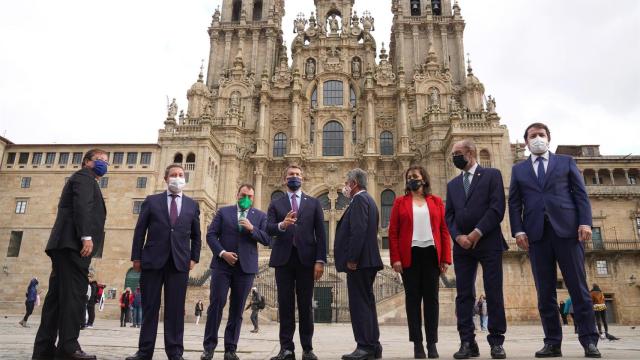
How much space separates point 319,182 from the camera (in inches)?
1409

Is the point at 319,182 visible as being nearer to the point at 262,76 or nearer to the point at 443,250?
the point at 262,76

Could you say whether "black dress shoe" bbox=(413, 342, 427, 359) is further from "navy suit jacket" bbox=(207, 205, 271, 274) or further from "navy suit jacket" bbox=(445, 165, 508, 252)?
"navy suit jacket" bbox=(207, 205, 271, 274)

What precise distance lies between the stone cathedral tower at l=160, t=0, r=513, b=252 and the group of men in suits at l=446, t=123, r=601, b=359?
83.2 feet

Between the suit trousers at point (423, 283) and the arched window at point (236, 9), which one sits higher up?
the arched window at point (236, 9)

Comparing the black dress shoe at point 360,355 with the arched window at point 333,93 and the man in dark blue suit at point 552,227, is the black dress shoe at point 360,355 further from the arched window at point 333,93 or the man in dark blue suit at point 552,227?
the arched window at point 333,93

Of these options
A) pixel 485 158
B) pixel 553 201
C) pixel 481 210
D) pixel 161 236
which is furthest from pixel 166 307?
Result: pixel 485 158

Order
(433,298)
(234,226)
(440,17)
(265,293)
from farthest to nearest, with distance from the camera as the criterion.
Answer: (440,17), (265,293), (234,226), (433,298)

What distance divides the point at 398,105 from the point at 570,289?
32545 millimetres

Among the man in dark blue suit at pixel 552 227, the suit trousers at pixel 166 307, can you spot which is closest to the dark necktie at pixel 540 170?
the man in dark blue suit at pixel 552 227

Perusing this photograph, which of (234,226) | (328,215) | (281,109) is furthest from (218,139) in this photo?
(234,226)

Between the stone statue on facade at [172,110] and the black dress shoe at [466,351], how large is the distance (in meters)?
30.3

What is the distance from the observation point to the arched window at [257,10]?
1777 inches

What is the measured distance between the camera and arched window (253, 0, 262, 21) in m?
45.1

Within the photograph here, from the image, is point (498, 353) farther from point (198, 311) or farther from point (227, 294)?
point (198, 311)
